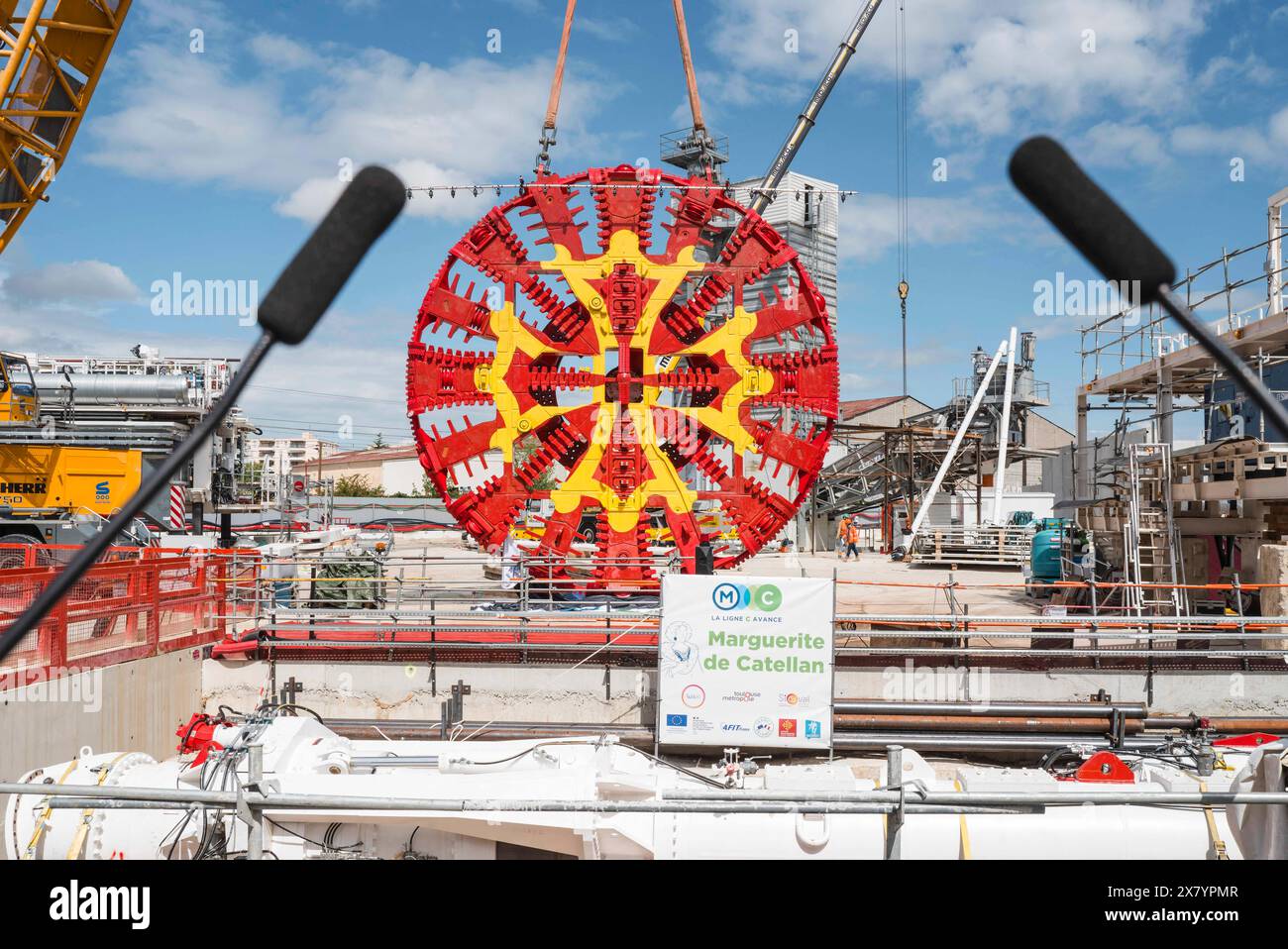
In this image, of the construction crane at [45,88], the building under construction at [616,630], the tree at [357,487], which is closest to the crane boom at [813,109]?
the building under construction at [616,630]

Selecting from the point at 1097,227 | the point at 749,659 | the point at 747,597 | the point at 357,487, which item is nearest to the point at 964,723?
the point at 749,659

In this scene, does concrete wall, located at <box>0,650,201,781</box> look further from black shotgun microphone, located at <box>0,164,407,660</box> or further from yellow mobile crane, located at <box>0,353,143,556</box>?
black shotgun microphone, located at <box>0,164,407,660</box>

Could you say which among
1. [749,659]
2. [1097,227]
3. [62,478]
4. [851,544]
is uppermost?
[62,478]

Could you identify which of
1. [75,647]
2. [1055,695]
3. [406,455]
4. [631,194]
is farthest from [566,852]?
[406,455]

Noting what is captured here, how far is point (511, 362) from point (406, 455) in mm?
84908

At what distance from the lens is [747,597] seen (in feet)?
31.3

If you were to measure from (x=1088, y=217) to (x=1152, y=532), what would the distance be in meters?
14.6

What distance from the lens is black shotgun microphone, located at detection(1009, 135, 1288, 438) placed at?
197 cm

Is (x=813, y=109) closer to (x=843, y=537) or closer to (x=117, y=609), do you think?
(x=843, y=537)

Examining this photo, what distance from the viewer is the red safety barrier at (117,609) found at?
891 centimetres

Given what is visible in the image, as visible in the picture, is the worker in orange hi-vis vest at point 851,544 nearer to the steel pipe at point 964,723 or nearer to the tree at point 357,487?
the steel pipe at point 964,723
